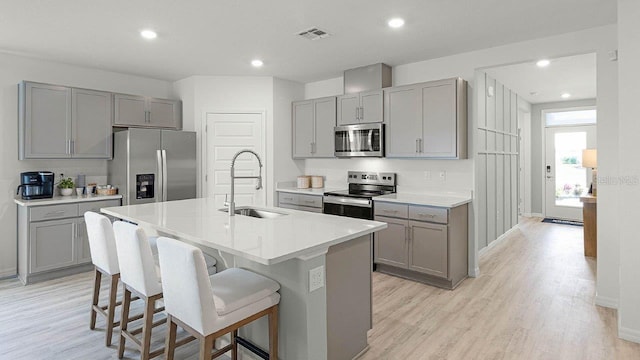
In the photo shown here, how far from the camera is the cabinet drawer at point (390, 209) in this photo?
13.1 feet

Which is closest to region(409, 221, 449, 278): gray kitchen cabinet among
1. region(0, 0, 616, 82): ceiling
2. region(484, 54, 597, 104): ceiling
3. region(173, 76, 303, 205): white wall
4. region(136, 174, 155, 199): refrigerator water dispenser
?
region(0, 0, 616, 82): ceiling

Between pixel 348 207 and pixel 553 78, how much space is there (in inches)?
151

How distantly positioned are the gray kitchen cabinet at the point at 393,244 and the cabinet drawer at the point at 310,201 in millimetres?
938

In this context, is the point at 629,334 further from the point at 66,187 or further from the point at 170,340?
the point at 66,187

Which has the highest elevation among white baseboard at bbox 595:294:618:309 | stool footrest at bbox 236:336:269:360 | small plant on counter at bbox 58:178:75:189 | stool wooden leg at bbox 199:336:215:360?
small plant on counter at bbox 58:178:75:189

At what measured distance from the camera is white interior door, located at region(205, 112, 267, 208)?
17.1ft

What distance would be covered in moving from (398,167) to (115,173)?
12.2 feet

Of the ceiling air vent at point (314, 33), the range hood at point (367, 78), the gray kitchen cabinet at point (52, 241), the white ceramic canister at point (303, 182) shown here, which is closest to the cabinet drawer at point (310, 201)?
the white ceramic canister at point (303, 182)

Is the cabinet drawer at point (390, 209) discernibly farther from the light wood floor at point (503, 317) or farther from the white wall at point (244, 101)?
the white wall at point (244, 101)

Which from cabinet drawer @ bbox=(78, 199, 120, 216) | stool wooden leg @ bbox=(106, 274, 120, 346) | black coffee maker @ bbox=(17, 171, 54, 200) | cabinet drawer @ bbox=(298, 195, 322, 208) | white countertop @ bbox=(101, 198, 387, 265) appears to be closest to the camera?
white countertop @ bbox=(101, 198, 387, 265)

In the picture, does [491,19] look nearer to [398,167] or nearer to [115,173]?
[398,167]

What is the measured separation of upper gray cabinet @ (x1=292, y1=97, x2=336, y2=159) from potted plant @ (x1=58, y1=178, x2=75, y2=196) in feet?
9.56

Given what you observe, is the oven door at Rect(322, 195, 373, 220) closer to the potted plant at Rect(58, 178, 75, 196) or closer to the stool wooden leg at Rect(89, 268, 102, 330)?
the stool wooden leg at Rect(89, 268, 102, 330)

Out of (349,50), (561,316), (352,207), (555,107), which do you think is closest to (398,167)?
(352,207)
